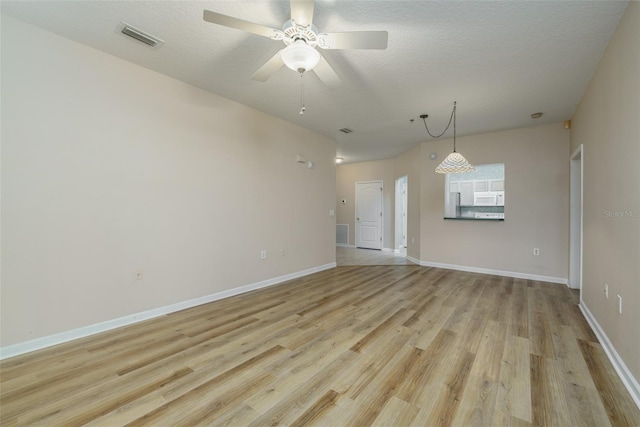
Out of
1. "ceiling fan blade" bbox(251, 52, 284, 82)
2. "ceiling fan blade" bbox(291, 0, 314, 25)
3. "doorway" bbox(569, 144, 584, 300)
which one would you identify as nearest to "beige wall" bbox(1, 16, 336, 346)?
"ceiling fan blade" bbox(251, 52, 284, 82)

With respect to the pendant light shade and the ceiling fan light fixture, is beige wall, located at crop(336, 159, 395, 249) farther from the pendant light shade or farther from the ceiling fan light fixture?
the ceiling fan light fixture

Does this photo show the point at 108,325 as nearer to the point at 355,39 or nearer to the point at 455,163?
the point at 355,39

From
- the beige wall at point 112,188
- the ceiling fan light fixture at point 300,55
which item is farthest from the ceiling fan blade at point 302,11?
the beige wall at point 112,188

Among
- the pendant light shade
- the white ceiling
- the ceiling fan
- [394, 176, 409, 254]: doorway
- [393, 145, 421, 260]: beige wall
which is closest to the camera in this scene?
the ceiling fan

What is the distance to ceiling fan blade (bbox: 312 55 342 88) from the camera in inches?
82.1

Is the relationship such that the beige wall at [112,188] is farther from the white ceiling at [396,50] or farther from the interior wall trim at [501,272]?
the interior wall trim at [501,272]

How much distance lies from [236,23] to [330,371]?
249 centimetres

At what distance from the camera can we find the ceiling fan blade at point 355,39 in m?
1.80

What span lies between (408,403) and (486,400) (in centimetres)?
49

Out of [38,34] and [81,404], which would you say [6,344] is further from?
[38,34]

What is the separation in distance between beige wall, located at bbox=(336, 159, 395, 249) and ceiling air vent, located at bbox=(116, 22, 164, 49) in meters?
6.34

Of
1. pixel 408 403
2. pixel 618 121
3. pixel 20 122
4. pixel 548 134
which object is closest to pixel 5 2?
pixel 20 122

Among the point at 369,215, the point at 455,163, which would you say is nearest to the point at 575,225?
the point at 455,163

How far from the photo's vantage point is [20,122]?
217 centimetres
